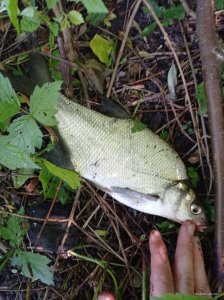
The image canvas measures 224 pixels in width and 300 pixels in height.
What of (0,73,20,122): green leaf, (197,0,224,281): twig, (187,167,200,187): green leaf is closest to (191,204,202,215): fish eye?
(197,0,224,281): twig

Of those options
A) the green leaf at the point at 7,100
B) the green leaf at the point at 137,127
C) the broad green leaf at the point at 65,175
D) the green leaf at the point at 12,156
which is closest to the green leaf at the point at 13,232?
the broad green leaf at the point at 65,175

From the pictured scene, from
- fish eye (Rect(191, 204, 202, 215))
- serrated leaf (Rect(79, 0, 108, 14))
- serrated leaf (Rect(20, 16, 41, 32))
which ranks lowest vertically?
fish eye (Rect(191, 204, 202, 215))

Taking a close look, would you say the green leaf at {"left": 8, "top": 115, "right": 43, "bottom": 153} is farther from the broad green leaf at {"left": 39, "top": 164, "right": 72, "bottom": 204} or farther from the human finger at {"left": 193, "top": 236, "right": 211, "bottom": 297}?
the human finger at {"left": 193, "top": 236, "right": 211, "bottom": 297}

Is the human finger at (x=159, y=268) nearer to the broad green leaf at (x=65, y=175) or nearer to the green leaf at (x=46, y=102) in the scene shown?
the broad green leaf at (x=65, y=175)

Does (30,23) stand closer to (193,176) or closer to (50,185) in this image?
(50,185)

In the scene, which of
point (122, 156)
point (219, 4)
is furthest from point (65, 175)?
point (219, 4)

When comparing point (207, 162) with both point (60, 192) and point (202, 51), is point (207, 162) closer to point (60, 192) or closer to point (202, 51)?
point (202, 51)

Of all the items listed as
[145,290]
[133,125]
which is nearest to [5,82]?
[133,125]
